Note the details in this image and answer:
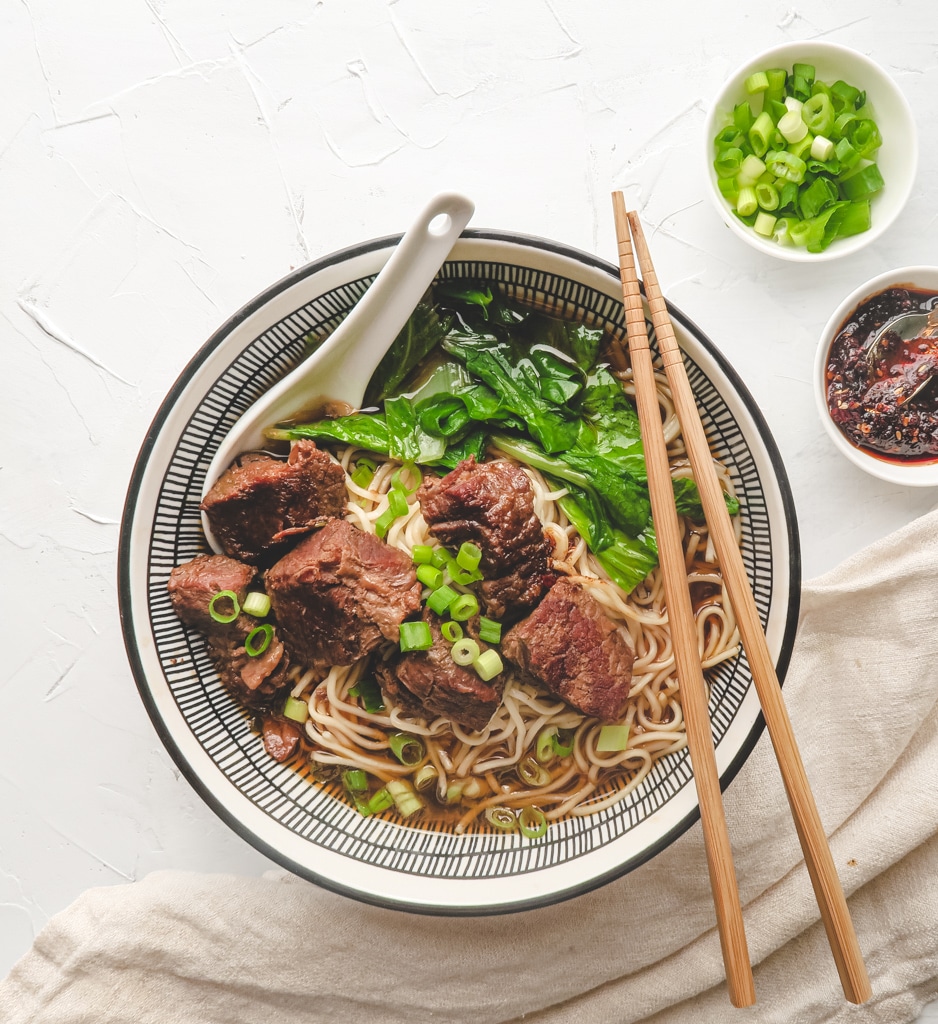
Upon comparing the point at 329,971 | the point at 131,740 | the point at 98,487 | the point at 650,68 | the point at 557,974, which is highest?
the point at 650,68

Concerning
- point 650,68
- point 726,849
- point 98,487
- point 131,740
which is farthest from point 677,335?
point 131,740

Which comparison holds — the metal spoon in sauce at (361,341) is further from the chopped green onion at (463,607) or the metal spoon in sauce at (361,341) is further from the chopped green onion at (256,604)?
the chopped green onion at (463,607)

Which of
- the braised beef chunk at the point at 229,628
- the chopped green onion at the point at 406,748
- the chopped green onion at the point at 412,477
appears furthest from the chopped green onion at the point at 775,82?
the chopped green onion at the point at 406,748

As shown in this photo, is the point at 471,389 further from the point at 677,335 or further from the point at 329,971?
the point at 329,971

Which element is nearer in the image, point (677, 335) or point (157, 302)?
point (677, 335)

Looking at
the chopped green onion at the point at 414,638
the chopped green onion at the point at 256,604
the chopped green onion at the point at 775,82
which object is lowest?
the chopped green onion at the point at 414,638

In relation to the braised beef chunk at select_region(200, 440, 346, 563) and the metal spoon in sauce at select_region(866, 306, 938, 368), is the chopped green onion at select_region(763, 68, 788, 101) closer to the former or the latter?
the metal spoon in sauce at select_region(866, 306, 938, 368)
